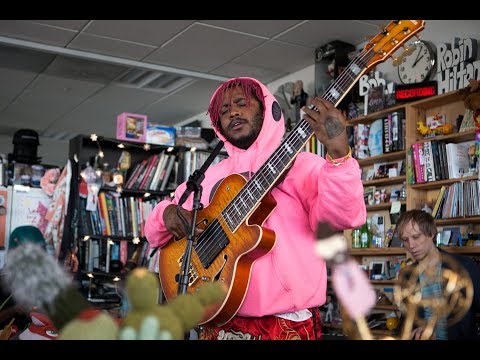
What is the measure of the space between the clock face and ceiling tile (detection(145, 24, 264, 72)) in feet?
3.90

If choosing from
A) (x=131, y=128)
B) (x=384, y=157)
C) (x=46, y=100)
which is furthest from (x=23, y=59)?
(x=384, y=157)

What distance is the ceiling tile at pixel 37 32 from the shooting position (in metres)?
4.92

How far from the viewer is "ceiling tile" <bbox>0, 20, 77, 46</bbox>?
492cm

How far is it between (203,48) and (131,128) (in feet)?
3.06

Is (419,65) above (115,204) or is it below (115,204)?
above

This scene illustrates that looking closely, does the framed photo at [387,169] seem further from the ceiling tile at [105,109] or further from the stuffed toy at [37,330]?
the stuffed toy at [37,330]

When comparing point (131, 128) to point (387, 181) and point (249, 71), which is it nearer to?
point (249, 71)

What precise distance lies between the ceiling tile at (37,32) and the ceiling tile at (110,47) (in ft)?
0.31

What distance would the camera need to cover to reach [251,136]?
174 cm

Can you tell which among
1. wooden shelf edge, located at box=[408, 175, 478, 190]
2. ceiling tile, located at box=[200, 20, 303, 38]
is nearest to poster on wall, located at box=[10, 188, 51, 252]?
ceiling tile, located at box=[200, 20, 303, 38]

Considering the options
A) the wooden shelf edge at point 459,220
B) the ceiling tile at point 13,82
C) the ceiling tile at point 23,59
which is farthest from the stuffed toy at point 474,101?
the ceiling tile at point 13,82

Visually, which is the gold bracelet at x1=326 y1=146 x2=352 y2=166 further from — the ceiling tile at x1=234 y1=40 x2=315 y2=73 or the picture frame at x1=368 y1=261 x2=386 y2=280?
the ceiling tile at x1=234 y1=40 x2=315 y2=73
